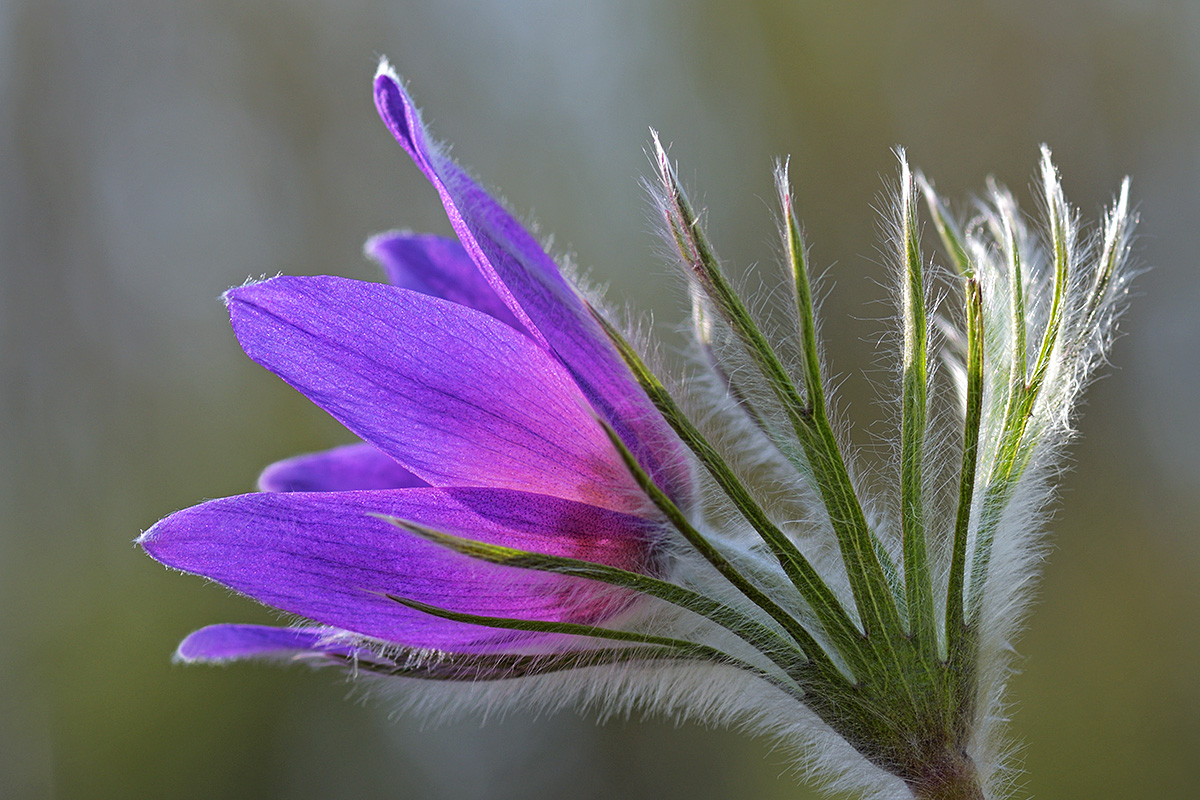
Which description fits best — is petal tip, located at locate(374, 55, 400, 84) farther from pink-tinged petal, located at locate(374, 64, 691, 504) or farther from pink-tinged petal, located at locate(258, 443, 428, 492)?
pink-tinged petal, located at locate(258, 443, 428, 492)

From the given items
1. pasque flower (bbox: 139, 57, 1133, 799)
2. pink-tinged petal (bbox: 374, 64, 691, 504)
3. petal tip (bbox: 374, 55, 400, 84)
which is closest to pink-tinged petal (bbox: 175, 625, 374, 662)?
pasque flower (bbox: 139, 57, 1133, 799)

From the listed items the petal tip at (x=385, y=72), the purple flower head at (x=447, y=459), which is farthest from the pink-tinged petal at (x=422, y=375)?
the petal tip at (x=385, y=72)

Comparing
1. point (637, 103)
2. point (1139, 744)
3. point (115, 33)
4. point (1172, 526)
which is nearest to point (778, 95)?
point (637, 103)

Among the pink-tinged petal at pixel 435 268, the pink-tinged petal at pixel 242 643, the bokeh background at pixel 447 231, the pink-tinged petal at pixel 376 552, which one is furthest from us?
the bokeh background at pixel 447 231

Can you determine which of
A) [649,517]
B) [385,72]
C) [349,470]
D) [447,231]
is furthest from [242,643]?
[447,231]

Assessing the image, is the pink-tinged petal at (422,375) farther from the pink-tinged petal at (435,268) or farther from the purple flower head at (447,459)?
the pink-tinged petal at (435,268)

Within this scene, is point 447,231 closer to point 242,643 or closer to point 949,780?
point 242,643

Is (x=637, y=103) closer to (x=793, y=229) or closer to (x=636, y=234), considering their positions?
(x=636, y=234)
